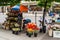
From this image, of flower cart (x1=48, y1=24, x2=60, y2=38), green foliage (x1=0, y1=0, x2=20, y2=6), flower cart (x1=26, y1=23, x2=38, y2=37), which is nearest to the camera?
flower cart (x1=26, y1=23, x2=38, y2=37)

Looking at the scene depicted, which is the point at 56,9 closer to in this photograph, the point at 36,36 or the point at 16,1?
the point at 16,1

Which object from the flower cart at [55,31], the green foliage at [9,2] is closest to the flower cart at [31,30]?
the flower cart at [55,31]

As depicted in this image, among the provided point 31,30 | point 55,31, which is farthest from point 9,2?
point 55,31

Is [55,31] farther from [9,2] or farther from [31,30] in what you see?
[9,2]

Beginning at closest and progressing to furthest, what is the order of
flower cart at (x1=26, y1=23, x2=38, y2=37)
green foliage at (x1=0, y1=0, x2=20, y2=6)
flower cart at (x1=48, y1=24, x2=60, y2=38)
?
flower cart at (x1=26, y1=23, x2=38, y2=37) → flower cart at (x1=48, y1=24, x2=60, y2=38) → green foliage at (x1=0, y1=0, x2=20, y2=6)

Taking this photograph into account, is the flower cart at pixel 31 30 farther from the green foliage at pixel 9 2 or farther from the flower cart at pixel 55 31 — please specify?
the green foliage at pixel 9 2

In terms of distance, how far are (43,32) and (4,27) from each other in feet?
13.0

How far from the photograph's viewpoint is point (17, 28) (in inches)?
687

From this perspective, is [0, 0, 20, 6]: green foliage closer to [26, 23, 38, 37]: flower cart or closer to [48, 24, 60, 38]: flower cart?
[26, 23, 38, 37]: flower cart

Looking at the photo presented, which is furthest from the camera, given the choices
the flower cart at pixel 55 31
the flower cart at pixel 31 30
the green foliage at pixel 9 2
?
the green foliage at pixel 9 2

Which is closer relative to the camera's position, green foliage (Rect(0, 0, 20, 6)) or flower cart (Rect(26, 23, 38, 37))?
flower cart (Rect(26, 23, 38, 37))

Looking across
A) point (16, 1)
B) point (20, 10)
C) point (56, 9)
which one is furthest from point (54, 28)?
point (56, 9)

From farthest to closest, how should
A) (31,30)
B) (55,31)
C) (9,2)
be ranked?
(9,2) < (55,31) < (31,30)

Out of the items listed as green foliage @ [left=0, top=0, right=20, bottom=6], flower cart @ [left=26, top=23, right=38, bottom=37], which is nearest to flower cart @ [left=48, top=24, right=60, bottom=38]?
flower cart @ [left=26, top=23, right=38, bottom=37]
